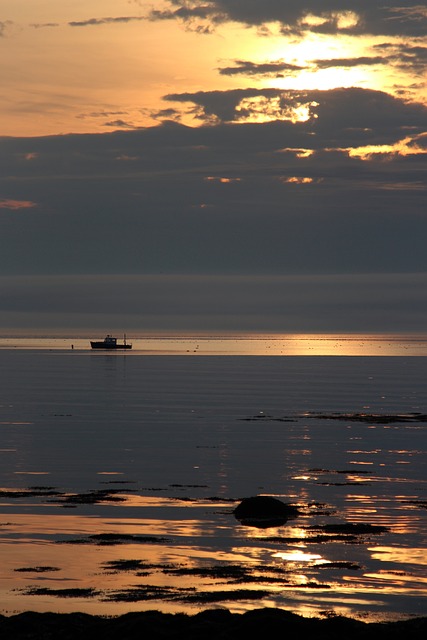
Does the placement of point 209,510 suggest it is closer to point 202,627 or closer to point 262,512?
point 262,512

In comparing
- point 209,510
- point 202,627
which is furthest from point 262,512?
point 202,627

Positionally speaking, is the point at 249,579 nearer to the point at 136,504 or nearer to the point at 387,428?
the point at 136,504

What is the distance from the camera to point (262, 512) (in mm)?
37844

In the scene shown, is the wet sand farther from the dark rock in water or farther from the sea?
the dark rock in water

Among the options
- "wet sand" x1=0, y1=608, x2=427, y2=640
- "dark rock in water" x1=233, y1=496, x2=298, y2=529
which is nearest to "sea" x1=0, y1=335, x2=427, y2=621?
"dark rock in water" x1=233, y1=496, x2=298, y2=529

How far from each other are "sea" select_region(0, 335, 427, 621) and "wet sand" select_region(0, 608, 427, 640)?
77.7 inches

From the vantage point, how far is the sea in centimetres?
2661

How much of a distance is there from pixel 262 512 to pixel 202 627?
16152 mm

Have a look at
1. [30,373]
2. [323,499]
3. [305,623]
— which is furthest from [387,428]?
[30,373]

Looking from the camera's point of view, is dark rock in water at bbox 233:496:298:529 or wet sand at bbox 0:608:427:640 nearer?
wet sand at bbox 0:608:427:640

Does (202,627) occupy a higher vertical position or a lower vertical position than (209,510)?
higher

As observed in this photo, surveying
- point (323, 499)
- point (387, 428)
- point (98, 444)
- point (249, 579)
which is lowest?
point (387, 428)

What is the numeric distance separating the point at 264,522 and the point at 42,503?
8.55 m

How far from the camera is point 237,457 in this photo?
57906 mm
